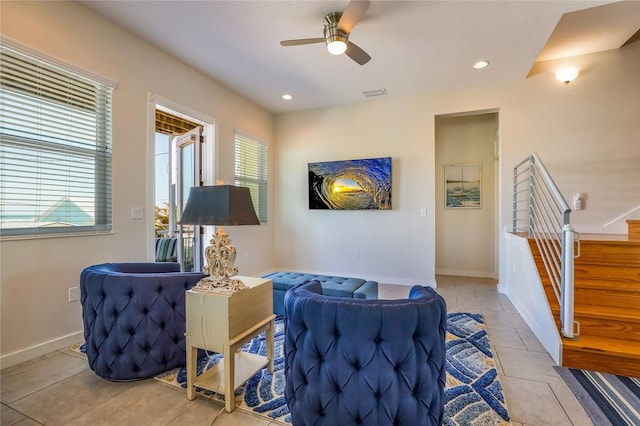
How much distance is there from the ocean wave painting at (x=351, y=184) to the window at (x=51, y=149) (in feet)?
9.95

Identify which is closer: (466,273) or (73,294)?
(73,294)

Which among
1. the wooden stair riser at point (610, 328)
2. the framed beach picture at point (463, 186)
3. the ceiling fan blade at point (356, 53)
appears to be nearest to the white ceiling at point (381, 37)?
the ceiling fan blade at point (356, 53)

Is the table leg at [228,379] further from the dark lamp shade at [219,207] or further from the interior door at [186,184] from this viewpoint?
the interior door at [186,184]

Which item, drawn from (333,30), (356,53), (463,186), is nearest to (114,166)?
(333,30)

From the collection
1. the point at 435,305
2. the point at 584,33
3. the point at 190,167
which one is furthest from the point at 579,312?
the point at 190,167

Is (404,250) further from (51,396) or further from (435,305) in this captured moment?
(51,396)

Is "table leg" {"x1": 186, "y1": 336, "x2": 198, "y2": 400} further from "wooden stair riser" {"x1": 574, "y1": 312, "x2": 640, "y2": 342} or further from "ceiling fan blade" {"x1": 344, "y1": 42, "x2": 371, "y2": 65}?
"wooden stair riser" {"x1": 574, "y1": 312, "x2": 640, "y2": 342}

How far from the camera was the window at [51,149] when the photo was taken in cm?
216

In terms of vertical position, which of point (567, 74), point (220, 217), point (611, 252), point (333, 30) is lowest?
point (611, 252)

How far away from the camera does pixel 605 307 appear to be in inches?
96.1

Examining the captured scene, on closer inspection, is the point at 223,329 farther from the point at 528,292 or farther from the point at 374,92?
the point at 374,92

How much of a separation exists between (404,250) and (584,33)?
133 inches

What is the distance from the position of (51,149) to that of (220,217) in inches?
73.5

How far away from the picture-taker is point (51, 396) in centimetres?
178
